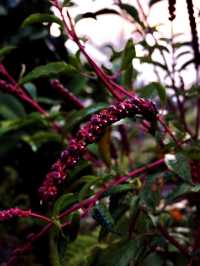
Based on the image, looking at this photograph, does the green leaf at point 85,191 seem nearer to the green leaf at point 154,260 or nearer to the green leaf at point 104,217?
the green leaf at point 104,217

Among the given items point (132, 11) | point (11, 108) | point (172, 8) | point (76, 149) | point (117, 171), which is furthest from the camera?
point (11, 108)

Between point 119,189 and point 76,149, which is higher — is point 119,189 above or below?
below

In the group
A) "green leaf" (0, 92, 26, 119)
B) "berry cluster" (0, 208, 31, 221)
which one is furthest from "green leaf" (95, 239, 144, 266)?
"green leaf" (0, 92, 26, 119)

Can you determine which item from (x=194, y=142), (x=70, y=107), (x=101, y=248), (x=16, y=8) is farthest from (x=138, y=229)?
(x=16, y=8)

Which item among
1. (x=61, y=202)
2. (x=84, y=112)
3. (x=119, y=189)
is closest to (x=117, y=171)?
(x=84, y=112)

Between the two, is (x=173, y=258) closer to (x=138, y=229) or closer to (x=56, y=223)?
(x=138, y=229)

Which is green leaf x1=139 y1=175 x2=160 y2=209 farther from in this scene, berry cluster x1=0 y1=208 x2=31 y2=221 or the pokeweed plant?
berry cluster x1=0 y1=208 x2=31 y2=221

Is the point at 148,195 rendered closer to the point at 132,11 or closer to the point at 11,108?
the point at 132,11

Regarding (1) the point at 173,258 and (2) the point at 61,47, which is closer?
(1) the point at 173,258
